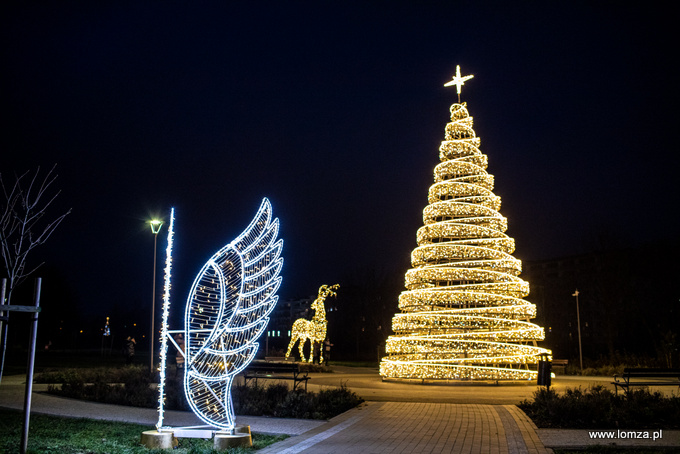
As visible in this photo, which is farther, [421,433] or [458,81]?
[458,81]

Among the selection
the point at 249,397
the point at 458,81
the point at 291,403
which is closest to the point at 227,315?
the point at 291,403

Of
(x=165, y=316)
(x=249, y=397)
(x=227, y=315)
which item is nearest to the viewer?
(x=165, y=316)

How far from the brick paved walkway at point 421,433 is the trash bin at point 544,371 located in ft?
20.2

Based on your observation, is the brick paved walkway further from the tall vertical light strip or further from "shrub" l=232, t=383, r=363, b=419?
the tall vertical light strip

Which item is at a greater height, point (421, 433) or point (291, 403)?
point (291, 403)

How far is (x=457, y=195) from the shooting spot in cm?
2316

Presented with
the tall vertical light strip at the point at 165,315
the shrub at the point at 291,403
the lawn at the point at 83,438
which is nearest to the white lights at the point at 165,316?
the tall vertical light strip at the point at 165,315

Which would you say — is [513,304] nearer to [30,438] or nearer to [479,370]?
[479,370]

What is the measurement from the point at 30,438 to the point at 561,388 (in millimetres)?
15369

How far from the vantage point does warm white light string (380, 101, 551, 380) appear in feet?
68.9

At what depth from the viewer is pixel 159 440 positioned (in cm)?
869

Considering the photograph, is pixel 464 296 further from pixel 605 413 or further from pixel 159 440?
pixel 159 440

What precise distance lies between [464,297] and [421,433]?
1167cm

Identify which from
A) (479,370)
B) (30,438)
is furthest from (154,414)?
(479,370)
